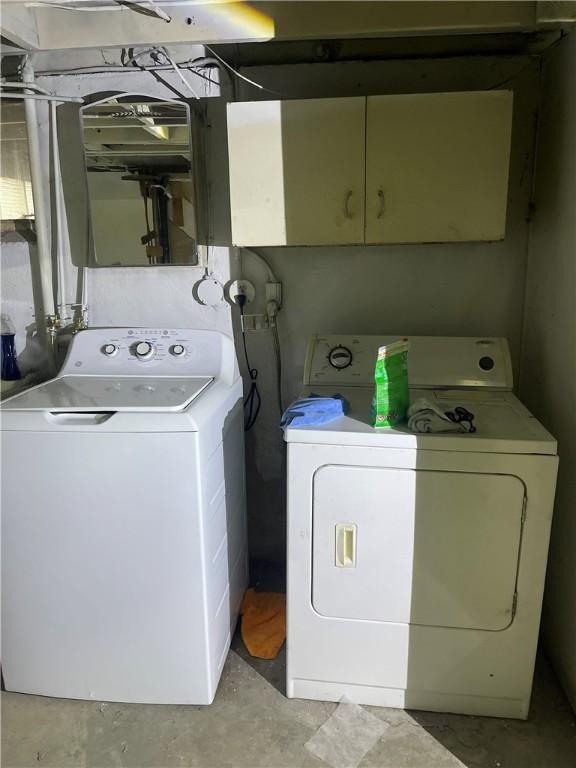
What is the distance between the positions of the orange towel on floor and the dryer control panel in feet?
2.80

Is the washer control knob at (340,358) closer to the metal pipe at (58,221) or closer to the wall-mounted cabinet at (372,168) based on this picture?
the wall-mounted cabinet at (372,168)

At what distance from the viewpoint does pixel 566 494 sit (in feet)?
5.53

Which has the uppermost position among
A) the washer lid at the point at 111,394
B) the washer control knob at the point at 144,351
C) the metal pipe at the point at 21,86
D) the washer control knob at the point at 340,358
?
the metal pipe at the point at 21,86

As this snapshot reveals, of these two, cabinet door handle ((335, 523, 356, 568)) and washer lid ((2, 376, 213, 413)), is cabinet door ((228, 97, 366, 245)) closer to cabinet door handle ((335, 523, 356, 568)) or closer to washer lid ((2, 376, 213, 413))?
washer lid ((2, 376, 213, 413))

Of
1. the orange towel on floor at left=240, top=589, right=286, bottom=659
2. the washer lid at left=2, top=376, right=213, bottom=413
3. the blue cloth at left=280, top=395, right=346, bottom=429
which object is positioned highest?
the washer lid at left=2, top=376, right=213, bottom=413

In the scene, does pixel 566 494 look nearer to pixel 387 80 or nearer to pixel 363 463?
pixel 363 463

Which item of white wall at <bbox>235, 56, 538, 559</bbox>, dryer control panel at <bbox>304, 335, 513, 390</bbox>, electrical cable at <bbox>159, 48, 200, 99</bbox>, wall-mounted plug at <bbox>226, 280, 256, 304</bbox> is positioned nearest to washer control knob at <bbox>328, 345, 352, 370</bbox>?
dryer control panel at <bbox>304, 335, 513, 390</bbox>

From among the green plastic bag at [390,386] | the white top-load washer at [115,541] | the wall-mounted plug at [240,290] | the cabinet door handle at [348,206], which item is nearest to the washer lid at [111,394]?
the white top-load washer at [115,541]

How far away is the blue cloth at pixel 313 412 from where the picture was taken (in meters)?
1.50

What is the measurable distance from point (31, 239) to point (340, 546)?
5.65 ft

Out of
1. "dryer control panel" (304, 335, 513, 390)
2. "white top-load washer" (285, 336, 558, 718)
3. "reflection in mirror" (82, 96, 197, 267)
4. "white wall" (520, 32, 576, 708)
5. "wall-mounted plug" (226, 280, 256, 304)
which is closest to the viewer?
"white top-load washer" (285, 336, 558, 718)

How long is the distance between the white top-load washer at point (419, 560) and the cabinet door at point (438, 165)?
24.4 inches

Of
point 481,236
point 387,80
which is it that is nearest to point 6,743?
point 481,236

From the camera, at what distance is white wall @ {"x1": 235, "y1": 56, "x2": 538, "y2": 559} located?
6.33 feet
